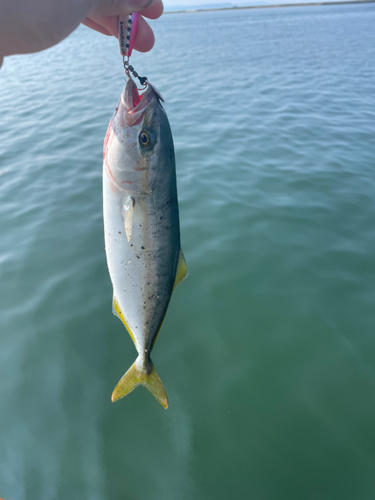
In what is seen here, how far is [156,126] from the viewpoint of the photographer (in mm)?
2139

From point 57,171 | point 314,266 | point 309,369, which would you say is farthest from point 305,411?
point 57,171

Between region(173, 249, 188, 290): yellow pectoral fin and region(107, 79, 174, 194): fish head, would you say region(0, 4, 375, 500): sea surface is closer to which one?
region(173, 249, 188, 290): yellow pectoral fin

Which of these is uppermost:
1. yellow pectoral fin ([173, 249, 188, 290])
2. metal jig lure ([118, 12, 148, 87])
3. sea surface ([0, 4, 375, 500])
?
metal jig lure ([118, 12, 148, 87])

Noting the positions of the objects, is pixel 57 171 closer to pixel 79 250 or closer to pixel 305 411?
pixel 79 250

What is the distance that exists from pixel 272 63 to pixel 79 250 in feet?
63.1

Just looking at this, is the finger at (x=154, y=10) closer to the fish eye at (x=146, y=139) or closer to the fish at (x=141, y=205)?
the fish at (x=141, y=205)

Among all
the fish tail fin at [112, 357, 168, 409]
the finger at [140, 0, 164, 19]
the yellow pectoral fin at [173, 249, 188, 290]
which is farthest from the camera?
the fish tail fin at [112, 357, 168, 409]

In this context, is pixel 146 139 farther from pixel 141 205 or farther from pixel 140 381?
pixel 140 381

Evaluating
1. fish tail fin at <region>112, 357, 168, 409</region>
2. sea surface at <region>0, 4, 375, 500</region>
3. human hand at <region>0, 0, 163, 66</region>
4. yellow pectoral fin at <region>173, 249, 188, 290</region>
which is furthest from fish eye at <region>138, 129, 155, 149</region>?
sea surface at <region>0, 4, 375, 500</region>

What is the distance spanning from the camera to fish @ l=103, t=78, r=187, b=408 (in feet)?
6.91

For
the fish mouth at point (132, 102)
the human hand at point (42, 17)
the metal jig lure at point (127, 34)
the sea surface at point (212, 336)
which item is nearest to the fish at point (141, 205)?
the fish mouth at point (132, 102)

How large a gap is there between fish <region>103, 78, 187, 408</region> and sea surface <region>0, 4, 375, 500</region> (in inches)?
64.9

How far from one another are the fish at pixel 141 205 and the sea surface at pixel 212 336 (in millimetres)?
1648

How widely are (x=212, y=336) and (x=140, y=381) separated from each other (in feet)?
5.11
